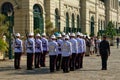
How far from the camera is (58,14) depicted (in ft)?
161

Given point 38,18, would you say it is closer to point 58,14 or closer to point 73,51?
point 58,14

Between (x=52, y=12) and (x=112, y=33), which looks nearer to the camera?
(x=52, y=12)

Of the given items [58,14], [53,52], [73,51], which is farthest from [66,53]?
[58,14]

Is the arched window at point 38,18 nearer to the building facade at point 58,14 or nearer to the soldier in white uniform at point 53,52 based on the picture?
the building facade at point 58,14

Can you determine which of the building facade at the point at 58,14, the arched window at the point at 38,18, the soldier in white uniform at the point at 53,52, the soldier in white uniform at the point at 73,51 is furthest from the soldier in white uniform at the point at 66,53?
the arched window at the point at 38,18

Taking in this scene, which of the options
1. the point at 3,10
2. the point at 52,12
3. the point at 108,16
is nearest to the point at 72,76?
the point at 3,10

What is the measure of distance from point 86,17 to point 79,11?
168cm

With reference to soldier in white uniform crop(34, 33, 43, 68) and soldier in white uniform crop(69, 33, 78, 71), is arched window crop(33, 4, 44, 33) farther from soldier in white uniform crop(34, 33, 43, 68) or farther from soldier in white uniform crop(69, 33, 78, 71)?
soldier in white uniform crop(69, 33, 78, 71)

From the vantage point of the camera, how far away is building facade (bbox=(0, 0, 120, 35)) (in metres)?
40.1

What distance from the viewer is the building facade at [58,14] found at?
40094mm

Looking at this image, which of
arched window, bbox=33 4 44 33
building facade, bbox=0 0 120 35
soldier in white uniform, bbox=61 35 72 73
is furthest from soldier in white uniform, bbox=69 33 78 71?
arched window, bbox=33 4 44 33

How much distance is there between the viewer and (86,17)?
2611 inches

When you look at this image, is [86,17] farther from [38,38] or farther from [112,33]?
[38,38]

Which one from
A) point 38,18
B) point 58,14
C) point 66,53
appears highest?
point 58,14
